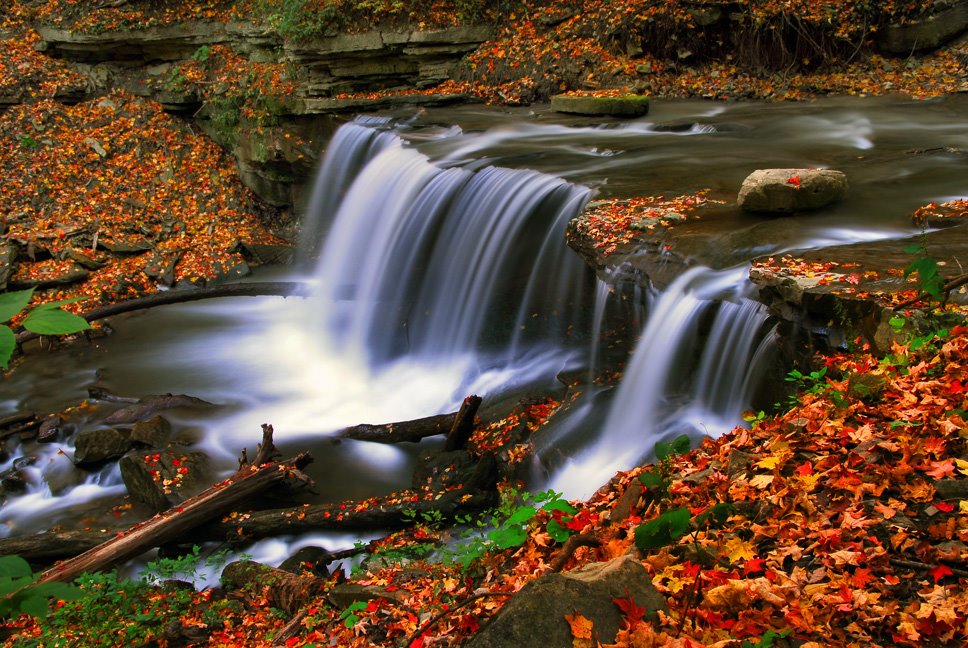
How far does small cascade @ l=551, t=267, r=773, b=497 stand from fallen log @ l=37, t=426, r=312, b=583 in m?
2.64

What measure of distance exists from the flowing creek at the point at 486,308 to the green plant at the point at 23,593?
4757mm

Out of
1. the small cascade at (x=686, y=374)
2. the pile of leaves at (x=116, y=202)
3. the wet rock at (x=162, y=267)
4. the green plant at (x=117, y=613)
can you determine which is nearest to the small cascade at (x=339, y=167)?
the pile of leaves at (x=116, y=202)

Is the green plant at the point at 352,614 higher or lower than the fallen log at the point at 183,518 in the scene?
higher

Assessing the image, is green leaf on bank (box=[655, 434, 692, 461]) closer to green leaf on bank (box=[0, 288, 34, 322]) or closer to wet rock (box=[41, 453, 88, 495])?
green leaf on bank (box=[0, 288, 34, 322])

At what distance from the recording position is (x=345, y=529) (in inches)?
255

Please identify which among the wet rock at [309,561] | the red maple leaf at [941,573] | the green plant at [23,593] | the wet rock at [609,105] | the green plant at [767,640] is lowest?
the wet rock at [309,561]

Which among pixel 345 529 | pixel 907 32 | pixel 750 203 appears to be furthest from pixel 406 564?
pixel 907 32

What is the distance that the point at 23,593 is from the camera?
1.68 metres

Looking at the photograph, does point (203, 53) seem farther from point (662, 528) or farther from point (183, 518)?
point (662, 528)

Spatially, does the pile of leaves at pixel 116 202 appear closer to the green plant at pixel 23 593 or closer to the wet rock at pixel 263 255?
the wet rock at pixel 263 255

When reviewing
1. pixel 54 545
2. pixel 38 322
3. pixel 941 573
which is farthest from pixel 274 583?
pixel 38 322

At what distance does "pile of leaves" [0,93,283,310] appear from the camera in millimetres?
12992

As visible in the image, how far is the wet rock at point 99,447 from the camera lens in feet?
25.5

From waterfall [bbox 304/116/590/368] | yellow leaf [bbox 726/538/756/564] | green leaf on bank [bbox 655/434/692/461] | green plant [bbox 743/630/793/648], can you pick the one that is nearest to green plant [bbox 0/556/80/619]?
green plant [bbox 743/630/793/648]
